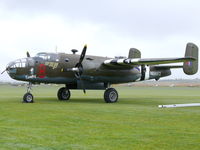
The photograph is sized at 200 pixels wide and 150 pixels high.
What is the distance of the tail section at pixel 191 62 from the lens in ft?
92.7

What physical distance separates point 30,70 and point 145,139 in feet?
50.9

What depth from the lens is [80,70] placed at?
955 inches

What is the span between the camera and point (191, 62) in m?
29.5

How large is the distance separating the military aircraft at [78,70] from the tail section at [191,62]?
416 cm

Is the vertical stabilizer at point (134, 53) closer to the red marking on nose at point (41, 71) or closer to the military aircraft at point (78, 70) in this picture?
the military aircraft at point (78, 70)

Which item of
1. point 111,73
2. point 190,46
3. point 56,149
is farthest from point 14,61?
point 56,149

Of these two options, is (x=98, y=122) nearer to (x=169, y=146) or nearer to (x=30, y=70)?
(x=169, y=146)

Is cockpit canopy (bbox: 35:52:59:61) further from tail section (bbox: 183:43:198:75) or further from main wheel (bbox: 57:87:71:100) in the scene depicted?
tail section (bbox: 183:43:198:75)

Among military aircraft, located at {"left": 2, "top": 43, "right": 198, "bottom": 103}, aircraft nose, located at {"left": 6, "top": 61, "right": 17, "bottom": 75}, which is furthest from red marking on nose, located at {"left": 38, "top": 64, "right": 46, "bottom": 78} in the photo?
aircraft nose, located at {"left": 6, "top": 61, "right": 17, "bottom": 75}

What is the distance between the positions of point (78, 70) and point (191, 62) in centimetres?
1093

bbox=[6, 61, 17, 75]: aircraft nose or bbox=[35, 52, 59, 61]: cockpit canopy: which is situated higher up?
bbox=[35, 52, 59, 61]: cockpit canopy

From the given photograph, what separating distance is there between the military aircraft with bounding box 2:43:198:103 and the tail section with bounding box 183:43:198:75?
13.6 feet

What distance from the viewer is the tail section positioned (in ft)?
92.7

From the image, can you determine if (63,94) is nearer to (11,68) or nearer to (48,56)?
(48,56)
